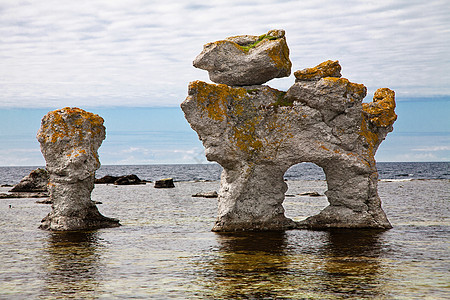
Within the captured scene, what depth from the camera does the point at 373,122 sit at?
2367 cm

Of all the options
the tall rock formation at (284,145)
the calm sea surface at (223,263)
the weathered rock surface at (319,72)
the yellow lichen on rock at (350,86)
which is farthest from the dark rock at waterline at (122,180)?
the yellow lichen on rock at (350,86)

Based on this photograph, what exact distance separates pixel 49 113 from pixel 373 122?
15859 mm

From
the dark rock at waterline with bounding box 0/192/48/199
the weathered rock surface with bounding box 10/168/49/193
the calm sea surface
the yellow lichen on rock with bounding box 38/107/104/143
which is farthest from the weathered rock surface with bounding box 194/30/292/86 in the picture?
the weathered rock surface with bounding box 10/168/49/193

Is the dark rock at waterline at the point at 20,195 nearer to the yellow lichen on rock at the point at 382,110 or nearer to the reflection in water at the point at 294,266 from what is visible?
the reflection in water at the point at 294,266

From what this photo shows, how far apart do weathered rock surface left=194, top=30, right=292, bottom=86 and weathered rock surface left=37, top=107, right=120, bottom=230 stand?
22.1 feet

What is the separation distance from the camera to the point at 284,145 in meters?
22.4

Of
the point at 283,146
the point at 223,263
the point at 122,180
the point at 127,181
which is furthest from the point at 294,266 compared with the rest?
the point at 127,181

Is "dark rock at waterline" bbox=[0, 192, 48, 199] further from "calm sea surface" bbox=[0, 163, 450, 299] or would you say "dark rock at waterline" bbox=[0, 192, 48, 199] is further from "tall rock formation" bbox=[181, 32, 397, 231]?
"tall rock formation" bbox=[181, 32, 397, 231]

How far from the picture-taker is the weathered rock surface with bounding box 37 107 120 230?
24.2m

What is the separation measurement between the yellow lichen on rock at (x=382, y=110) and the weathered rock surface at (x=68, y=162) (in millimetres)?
13828

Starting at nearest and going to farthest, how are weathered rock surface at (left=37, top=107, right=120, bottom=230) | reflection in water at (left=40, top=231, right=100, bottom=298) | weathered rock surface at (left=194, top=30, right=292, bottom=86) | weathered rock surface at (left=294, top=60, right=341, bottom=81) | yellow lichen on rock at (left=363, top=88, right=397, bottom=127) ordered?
reflection in water at (left=40, top=231, right=100, bottom=298)
weathered rock surface at (left=194, top=30, right=292, bottom=86)
weathered rock surface at (left=294, top=60, right=341, bottom=81)
yellow lichen on rock at (left=363, top=88, right=397, bottom=127)
weathered rock surface at (left=37, top=107, right=120, bottom=230)

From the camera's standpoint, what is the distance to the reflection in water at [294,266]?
1232 cm

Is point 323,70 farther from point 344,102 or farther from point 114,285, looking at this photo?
point 114,285

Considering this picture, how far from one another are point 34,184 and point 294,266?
43973 mm
